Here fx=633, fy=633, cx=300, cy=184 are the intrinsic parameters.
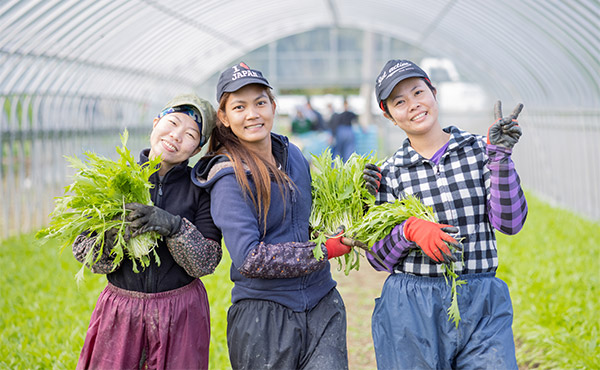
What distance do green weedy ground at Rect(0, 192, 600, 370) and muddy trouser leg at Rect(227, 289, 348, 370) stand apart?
182cm

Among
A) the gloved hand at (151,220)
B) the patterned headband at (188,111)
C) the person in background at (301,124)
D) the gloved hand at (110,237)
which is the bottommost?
the gloved hand at (110,237)

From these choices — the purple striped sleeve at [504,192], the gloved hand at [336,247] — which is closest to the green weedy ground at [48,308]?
the gloved hand at [336,247]

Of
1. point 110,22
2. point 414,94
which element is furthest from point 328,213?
point 110,22

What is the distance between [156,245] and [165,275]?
0.61 feet

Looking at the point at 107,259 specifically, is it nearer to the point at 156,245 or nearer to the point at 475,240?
the point at 156,245

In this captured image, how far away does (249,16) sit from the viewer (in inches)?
629

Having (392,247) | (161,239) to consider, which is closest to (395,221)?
(392,247)

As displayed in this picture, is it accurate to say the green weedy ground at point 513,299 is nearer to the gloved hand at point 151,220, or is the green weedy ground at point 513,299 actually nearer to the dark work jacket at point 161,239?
the dark work jacket at point 161,239

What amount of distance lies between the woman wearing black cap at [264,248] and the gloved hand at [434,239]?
16.4 inches

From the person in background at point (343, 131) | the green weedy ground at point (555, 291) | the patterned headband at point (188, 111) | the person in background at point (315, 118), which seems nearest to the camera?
the patterned headband at point (188, 111)

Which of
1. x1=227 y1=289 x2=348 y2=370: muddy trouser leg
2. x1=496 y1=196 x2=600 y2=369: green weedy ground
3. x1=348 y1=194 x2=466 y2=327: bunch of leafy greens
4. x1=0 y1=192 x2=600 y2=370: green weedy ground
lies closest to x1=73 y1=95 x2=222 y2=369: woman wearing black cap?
x1=227 y1=289 x2=348 y2=370: muddy trouser leg

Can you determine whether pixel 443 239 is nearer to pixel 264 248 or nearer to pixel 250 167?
pixel 264 248

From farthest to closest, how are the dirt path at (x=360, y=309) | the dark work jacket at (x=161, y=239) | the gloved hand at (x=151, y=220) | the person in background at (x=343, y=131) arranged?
the person in background at (x=343, y=131), the dirt path at (x=360, y=309), the dark work jacket at (x=161, y=239), the gloved hand at (x=151, y=220)

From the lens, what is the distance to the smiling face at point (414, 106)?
2895 mm
